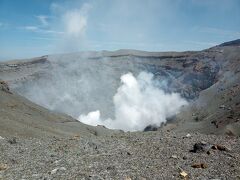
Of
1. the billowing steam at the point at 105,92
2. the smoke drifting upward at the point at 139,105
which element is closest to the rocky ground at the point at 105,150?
the smoke drifting upward at the point at 139,105

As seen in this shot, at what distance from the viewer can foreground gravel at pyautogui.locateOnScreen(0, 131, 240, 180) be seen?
16.5m

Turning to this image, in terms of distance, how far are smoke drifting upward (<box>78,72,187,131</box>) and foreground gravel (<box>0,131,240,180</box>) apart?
148 feet

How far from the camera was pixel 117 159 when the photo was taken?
62.9 feet

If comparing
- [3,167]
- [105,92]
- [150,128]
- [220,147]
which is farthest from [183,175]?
[105,92]

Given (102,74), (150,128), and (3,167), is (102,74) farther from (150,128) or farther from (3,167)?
(3,167)

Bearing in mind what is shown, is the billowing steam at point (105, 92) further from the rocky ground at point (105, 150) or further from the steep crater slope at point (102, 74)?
the rocky ground at point (105, 150)

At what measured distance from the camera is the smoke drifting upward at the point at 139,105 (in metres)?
72.4

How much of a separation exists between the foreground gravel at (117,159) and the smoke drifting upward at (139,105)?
4497 cm

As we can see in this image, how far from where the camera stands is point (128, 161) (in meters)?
18.7

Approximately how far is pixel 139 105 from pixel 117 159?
2534 inches

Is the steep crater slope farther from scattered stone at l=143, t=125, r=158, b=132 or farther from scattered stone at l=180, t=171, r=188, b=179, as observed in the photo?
scattered stone at l=180, t=171, r=188, b=179

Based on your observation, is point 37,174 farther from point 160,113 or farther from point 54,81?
point 54,81

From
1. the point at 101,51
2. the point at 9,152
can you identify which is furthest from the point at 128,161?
the point at 101,51

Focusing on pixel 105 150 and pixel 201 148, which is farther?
pixel 105 150
